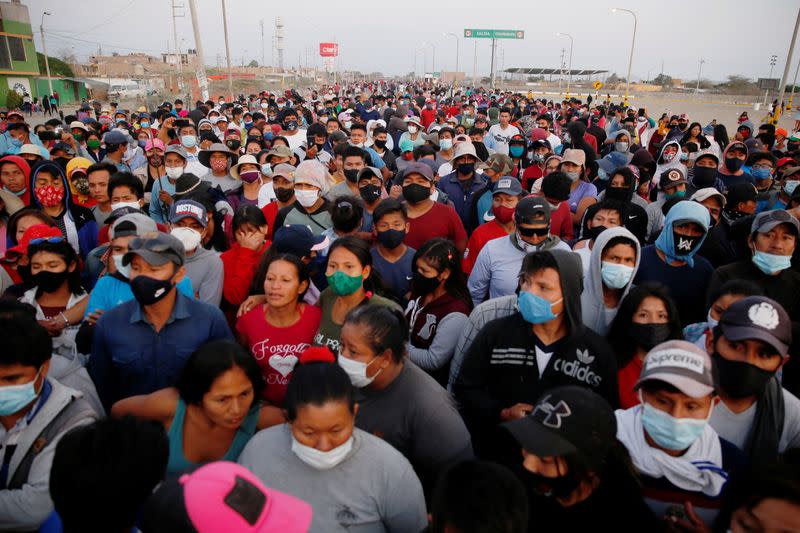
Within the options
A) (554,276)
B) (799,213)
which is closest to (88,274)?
(554,276)

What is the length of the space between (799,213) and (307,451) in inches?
213

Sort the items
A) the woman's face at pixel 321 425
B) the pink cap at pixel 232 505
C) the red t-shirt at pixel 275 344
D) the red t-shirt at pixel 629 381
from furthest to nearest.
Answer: the red t-shirt at pixel 275 344, the red t-shirt at pixel 629 381, the woman's face at pixel 321 425, the pink cap at pixel 232 505

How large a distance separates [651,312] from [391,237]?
6.70 ft

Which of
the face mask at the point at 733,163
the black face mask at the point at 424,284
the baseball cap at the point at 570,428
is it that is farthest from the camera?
the face mask at the point at 733,163

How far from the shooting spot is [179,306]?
310cm

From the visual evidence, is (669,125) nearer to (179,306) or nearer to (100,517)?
(179,306)

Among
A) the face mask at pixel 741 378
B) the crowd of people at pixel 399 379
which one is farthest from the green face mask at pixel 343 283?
the face mask at pixel 741 378

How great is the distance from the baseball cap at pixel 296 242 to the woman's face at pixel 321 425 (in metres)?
2.06

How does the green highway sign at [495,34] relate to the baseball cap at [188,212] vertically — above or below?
above

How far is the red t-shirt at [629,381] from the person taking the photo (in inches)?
121

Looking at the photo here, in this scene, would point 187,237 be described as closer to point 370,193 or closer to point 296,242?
point 296,242

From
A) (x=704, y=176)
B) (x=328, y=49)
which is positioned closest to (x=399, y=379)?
(x=704, y=176)

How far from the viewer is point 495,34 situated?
2266 inches

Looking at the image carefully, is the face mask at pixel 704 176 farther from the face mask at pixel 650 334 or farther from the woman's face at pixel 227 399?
the woman's face at pixel 227 399
